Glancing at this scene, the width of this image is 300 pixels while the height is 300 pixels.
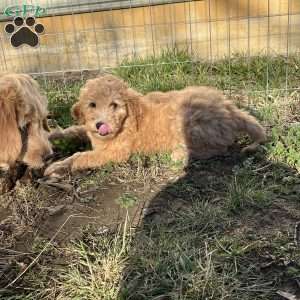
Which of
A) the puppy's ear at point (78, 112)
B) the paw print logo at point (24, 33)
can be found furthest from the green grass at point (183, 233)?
the paw print logo at point (24, 33)

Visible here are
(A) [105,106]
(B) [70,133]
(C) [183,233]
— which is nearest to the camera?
(C) [183,233]

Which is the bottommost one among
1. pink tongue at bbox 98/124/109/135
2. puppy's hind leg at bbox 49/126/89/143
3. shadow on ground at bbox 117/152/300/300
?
shadow on ground at bbox 117/152/300/300

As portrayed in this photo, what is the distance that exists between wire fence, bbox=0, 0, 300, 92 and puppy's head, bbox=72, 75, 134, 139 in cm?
249

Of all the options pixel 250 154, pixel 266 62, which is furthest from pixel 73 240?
pixel 266 62

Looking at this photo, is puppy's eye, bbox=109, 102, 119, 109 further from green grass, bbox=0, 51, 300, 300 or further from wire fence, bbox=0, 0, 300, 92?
wire fence, bbox=0, 0, 300, 92

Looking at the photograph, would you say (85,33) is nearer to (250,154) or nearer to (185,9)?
(185,9)

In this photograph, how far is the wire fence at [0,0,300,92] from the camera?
6.49m

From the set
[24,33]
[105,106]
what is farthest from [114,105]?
[24,33]

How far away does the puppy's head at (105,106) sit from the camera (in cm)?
377

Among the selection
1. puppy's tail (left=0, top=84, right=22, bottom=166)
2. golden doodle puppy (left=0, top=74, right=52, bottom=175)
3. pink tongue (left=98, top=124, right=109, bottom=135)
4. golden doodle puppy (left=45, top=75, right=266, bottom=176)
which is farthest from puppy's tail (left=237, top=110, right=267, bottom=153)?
puppy's tail (left=0, top=84, right=22, bottom=166)

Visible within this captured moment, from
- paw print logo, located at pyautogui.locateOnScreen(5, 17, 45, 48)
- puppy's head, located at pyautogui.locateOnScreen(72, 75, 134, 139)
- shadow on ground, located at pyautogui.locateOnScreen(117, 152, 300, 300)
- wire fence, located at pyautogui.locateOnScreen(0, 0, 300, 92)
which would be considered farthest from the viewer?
wire fence, located at pyautogui.locateOnScreen(0, 0, 300, 92)

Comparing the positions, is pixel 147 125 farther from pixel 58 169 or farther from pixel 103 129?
pixel 58 169

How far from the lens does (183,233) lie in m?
2.79

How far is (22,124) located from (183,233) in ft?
4.80
